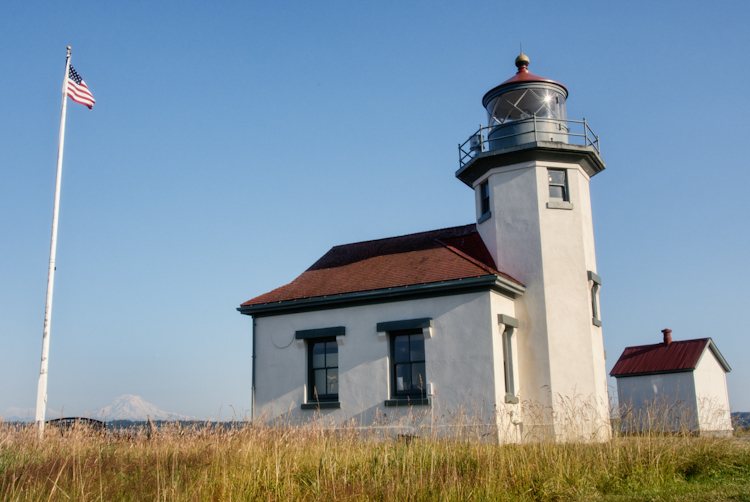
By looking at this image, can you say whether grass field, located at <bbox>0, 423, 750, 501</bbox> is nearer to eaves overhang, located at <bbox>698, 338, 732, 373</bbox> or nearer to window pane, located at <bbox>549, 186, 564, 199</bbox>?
window pane, located at <bbox>549, 186, 564, 199</bbox>

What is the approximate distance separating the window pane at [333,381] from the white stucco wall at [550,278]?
444 centimetres

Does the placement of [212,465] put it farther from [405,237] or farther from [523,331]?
[405,237]

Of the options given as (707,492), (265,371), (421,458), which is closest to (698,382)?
(265,371)

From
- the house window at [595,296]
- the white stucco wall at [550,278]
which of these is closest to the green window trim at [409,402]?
the white stucco wall at [550,278]

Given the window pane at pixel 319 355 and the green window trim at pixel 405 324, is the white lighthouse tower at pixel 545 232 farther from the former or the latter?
the window pane at pixel 319 355

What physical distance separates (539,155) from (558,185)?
2.93ft

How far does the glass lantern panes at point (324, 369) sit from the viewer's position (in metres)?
15.5

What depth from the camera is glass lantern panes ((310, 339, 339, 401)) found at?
612 inches

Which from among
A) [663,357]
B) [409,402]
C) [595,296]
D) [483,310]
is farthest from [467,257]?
[663,357]

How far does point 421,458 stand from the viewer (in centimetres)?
787

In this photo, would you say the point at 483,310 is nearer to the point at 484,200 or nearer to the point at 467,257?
the point at 467,257

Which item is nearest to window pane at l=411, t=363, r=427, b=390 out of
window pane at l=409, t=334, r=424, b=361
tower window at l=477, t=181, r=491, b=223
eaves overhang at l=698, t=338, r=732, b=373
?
window pane at l=409, t=334, r=424, b=361

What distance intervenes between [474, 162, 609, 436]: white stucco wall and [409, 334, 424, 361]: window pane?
231cm

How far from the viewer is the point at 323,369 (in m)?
15.7
